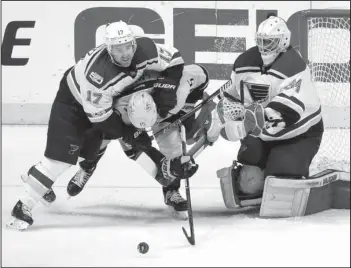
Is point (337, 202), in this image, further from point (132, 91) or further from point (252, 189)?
point (132, 91)

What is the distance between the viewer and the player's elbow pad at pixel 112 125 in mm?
2990

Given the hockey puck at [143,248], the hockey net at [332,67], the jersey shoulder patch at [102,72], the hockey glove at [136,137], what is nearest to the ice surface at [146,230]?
the hockey puck at [143,248]

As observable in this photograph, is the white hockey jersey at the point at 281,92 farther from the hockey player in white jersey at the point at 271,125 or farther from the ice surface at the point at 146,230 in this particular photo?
the ice surface at the point at 146,230

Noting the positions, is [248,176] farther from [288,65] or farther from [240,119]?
[288,65]

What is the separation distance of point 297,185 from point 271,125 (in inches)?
10.0

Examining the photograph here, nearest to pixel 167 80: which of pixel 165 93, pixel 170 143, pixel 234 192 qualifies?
pixel 165 93

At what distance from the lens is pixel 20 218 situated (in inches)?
115

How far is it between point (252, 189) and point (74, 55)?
1.96 m

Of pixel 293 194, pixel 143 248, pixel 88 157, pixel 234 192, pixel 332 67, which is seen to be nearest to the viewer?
pixel 143 248

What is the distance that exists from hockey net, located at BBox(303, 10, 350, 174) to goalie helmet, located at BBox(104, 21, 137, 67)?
5.12 ft

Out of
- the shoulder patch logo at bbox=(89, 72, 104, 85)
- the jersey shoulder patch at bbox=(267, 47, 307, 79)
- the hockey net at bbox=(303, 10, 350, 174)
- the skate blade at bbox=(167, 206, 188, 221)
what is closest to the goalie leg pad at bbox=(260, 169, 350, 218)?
the skate blade at bbox=(167, 206, 188, 221)

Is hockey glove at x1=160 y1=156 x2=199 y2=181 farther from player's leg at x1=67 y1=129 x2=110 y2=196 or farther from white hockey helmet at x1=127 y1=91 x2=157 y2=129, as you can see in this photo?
player's leg at x1=67 y1=129 x2=110 y2=196

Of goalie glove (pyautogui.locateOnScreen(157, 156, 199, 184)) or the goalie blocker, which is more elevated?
goalie glove (pyautogui.locateOnScreen(157, 156, 199, 184))

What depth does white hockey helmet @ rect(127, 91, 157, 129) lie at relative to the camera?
292 cm
